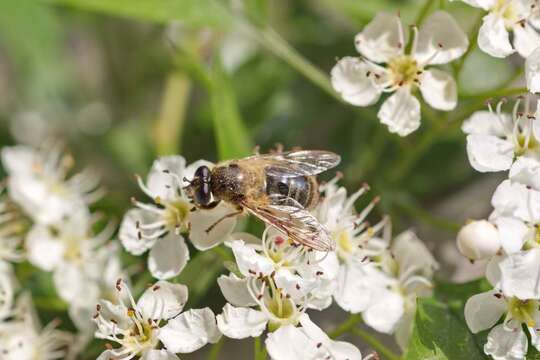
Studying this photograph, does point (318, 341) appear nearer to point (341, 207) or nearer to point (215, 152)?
point (341, 207)

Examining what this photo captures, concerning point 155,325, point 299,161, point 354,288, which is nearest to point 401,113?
point 299,161

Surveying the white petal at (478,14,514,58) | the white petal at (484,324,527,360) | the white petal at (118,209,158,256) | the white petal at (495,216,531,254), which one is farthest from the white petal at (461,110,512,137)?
the white petal at (118,209,158,256)

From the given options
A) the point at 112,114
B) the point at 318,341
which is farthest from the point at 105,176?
the point at 318,341

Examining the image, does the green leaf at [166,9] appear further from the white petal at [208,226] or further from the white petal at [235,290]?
the white petal at [235,290]

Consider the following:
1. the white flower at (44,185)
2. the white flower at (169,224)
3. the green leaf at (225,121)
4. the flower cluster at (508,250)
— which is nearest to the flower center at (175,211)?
the white flower at (169,224)

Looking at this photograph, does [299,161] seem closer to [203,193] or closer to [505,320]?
[203,193]

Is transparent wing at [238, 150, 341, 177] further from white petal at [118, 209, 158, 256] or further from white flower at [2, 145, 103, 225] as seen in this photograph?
white flower at [2, 145, 103, 225]
